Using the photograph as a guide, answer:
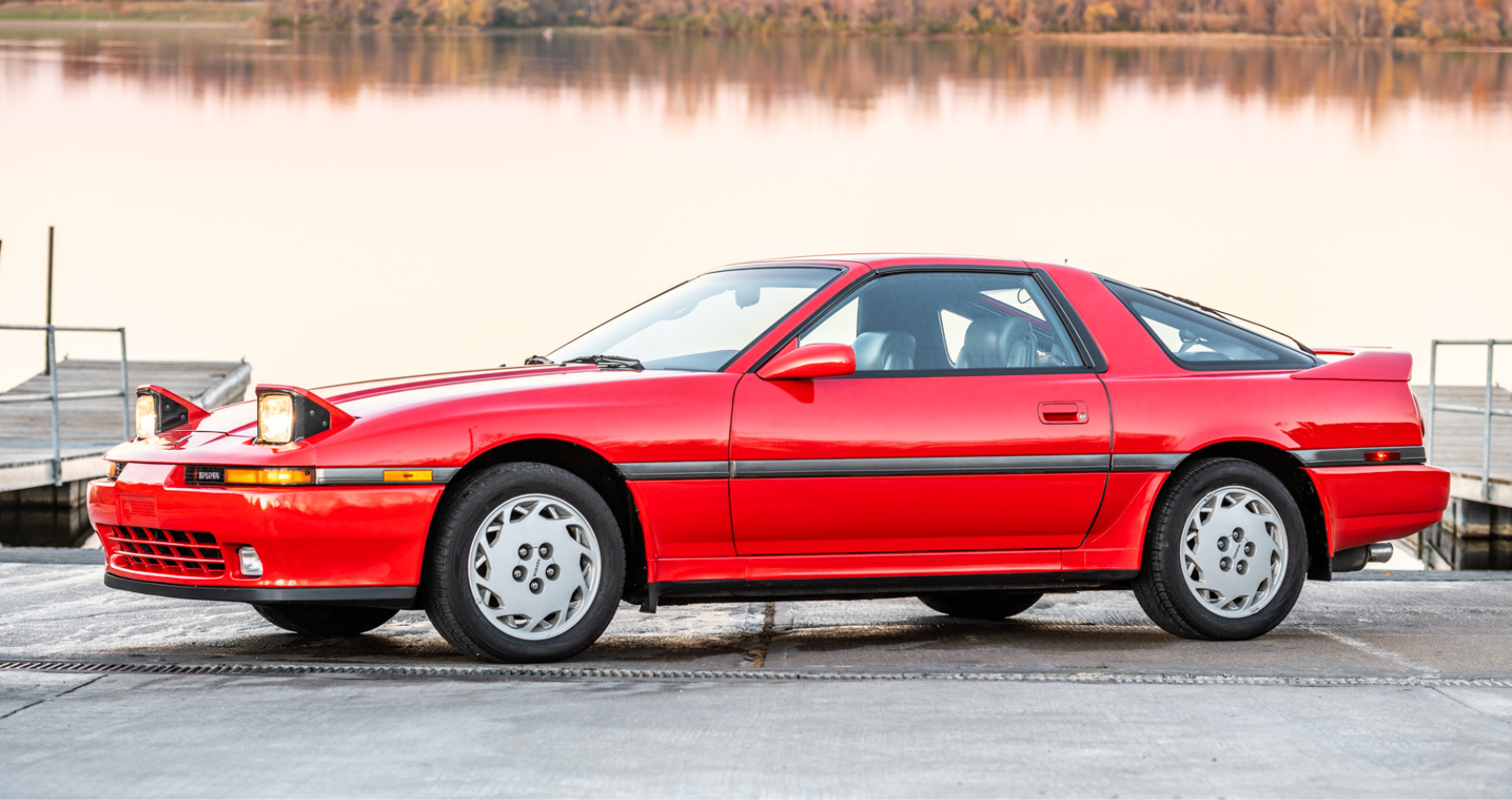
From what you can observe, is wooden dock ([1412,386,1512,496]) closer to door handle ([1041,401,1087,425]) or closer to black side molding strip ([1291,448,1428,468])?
black side molding strip ([1291,448,1428,468])

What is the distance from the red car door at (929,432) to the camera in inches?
231

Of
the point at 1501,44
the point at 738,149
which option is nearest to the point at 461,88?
the point at 738,149

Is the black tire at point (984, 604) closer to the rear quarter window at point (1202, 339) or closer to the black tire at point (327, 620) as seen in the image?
the rear quarter window at point (1202, 339)

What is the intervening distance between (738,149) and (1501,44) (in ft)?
81.5

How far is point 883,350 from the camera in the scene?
6168mm

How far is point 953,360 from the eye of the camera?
621 centimetres

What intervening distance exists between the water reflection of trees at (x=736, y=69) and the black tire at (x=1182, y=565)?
49.4 m

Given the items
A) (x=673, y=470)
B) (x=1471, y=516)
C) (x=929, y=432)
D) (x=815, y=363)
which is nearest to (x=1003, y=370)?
(x=929, y=432)

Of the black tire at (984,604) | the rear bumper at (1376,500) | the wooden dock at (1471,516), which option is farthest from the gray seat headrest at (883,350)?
the wooden dock at (1471,516)

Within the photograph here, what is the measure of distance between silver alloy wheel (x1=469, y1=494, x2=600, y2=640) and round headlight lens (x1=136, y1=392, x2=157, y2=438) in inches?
53.8

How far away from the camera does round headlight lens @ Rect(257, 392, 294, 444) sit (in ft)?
18.2

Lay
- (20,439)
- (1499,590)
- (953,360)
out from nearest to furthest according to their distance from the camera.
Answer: (953,360), (1499,590), (20,439)

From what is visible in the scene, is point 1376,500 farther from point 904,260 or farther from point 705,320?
point 705,320

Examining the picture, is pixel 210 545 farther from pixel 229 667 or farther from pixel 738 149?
pixel 738 149
